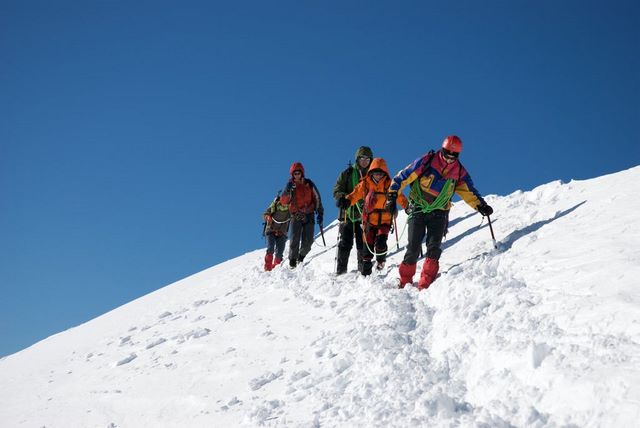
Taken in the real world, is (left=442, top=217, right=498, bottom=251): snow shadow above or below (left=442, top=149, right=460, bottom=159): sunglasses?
below

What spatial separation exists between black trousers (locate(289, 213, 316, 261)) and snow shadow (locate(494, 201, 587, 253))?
17.3 ft

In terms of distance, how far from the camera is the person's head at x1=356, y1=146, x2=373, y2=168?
1002 centimetres

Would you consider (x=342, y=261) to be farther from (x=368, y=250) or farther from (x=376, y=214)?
(x=376, y=214)

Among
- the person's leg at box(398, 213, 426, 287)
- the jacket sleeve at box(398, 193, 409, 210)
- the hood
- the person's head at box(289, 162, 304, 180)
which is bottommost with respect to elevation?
the person's leg at box(398, 213, 426, 287)

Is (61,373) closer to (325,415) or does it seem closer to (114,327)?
(114,327)

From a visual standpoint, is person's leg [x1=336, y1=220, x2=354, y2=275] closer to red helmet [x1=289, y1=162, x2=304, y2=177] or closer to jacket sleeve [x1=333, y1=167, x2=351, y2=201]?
jacket sleeve [x1=333, y1=167, x2=351, y2=201]

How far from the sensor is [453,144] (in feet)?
24.2

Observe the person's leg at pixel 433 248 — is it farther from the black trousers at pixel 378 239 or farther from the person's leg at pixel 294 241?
the person's leg at pixel 294 241

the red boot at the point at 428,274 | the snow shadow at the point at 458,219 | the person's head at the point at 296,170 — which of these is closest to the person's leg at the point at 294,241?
the person's head at the point at 296,170

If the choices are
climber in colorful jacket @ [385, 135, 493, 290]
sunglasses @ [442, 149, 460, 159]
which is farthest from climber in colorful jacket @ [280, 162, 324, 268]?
sunglasses @ [442, 149, 460, 159]

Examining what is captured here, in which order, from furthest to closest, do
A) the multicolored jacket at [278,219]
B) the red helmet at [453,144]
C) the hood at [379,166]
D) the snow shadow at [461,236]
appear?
the multicolored jacket at [278,219], the snow shadow at [461,236], the hood at [379,166], the red helmet at [453,144]

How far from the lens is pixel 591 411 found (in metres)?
3.03

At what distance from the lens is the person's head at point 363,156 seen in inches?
395

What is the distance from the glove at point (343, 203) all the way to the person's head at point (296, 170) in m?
2.72
